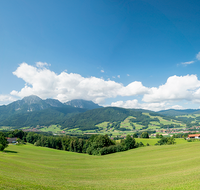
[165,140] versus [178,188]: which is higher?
[178,188]

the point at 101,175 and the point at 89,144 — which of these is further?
the point at 89,144

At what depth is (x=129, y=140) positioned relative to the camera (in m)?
93.4

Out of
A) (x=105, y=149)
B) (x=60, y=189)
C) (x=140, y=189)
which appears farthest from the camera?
(x=105, y=149)

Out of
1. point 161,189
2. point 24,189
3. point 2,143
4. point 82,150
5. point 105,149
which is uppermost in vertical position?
point 24,189

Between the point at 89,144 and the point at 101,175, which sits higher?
the point at 101,175

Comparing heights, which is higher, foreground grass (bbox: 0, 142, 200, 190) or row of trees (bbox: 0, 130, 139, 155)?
foreground grass (bbox: 0, 142, 200, 190)

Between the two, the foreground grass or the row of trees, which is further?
the row of trees

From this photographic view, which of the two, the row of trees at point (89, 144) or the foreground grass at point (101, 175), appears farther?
the row of trees at point (89, 144)

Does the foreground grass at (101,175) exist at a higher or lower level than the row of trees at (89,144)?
higher

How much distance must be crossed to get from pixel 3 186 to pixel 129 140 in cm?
9065

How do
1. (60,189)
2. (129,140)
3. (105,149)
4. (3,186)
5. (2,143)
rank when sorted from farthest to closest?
(129,140), (105,149), (2,143), (60,189), (3,186)

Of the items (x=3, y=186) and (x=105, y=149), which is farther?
(x=105, y=149)

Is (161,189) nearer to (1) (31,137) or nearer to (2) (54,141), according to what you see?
(2) (54,141)

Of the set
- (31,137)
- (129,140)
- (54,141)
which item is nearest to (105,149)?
(129,140)
